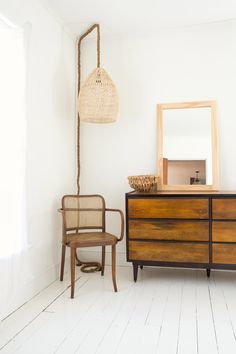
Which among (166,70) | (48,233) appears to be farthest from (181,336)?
(166,70)

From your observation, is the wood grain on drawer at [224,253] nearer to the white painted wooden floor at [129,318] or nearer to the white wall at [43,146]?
the white painted wooden floor at [129,318]

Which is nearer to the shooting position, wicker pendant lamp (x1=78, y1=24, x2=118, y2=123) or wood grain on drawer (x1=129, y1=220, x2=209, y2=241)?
wood grain on drawer (x1=129, y1=220, x2=209, y2=241)

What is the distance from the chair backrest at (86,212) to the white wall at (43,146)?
15cm

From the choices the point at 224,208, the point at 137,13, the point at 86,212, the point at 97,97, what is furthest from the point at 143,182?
the point at 137,13

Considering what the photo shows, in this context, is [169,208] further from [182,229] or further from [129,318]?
[129,318]

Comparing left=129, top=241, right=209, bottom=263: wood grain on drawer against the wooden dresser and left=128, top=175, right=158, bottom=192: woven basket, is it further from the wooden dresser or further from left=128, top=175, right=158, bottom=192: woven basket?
left=128, top=175, right=158, bottom=192: woven basket

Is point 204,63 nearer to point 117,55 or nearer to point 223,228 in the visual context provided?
point 117,55

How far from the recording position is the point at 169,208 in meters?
2.84

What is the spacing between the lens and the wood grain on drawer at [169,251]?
279 centimetres

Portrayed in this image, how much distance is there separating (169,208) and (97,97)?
48.3 inches

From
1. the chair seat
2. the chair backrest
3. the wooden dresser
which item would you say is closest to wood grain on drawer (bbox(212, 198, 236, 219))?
the wooden dresser

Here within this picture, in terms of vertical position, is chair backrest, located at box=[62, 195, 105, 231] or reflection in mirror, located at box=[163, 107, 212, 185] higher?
reflection in mirror, located at box=[163, 107, 212, 185]

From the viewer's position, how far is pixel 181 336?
78.4 inches

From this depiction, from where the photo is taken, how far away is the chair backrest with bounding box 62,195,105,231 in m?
3.12
